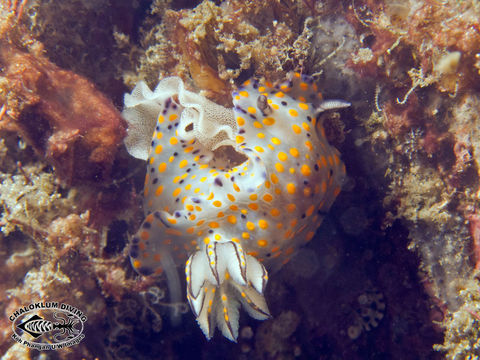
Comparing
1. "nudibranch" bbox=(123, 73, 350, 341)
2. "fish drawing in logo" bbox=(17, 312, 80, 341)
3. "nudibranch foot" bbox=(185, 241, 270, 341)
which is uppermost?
"nudibranch" bbox=(123, 73, 350, 341)

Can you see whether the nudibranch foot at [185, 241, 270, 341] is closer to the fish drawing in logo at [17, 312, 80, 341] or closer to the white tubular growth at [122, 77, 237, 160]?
the white tubular growth at [122, 77, 237, 160]

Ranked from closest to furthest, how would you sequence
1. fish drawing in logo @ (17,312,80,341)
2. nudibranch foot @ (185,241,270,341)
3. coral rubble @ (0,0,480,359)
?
nudibranch foot @ (185,241,270,341) → coral rubble @ (0,0,480,359) → fish drawing in logo @ (17,312,80,341)

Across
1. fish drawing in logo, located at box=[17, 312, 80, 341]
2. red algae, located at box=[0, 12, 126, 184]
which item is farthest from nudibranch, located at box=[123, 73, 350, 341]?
fish drawing in logo, located at box=[17, 312, 80, 341]

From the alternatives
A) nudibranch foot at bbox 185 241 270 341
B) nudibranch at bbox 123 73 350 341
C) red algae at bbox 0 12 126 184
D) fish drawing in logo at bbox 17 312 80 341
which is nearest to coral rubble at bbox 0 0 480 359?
red algae at bbox 0 12 126 184

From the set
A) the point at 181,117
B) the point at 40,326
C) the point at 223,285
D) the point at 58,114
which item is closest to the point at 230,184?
the point at 181,117

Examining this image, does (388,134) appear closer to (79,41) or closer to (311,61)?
(311,61)

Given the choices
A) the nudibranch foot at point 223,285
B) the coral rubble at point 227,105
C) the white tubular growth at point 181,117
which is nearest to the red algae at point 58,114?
the coral rubble at point 227,105

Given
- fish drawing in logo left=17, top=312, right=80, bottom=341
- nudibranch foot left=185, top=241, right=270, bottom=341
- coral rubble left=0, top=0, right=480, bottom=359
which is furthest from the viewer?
fish drawing in logo left=17, top=312, right=80, bottom=341

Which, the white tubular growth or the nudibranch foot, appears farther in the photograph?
the white tubular growth

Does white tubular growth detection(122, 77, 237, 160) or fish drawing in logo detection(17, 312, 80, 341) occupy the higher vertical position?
white tubular growth detection(122, 77, 237, 160)
